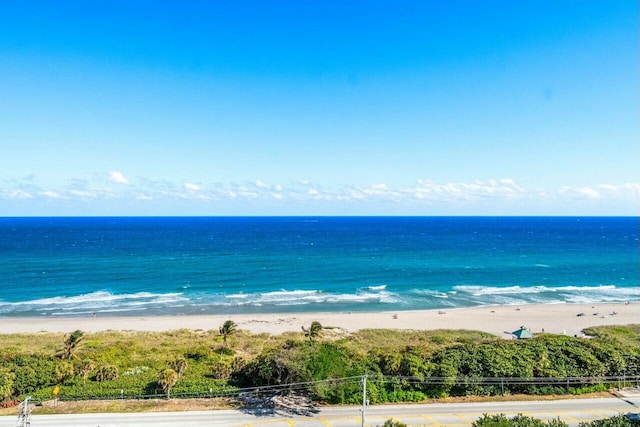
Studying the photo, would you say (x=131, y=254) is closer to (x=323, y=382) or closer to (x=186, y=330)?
(x=186, y=330)

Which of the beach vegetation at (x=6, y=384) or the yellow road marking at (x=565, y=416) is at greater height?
the beach vegetation at (x=6, y=384)

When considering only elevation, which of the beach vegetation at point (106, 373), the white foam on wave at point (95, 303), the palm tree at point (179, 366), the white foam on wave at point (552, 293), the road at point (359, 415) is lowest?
the white foam on wave at point (95, 303)

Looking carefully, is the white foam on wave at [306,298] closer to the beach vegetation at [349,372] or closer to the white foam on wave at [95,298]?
the white foam on wave at [95,298]

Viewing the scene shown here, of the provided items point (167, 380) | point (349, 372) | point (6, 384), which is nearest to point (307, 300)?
point (349, 372)

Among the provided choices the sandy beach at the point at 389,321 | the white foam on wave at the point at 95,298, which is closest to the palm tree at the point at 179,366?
the sandy beach at the point at 389,321

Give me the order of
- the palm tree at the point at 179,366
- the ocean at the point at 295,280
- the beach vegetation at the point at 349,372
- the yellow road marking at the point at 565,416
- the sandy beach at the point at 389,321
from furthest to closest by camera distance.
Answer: the ocean at the point at 295,280
the sandy beach at the point at 389,321
the palm tree at the point at 179,366
the beach vegetation at the point at 349,372
the yellow road marking at the point at 565,416

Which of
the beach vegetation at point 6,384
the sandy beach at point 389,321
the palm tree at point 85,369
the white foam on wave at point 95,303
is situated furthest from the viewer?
the white foam on wave at point 95,303

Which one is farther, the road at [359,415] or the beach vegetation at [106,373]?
the beach vegetation at [106,373]

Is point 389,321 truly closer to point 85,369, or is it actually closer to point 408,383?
point 408,383
